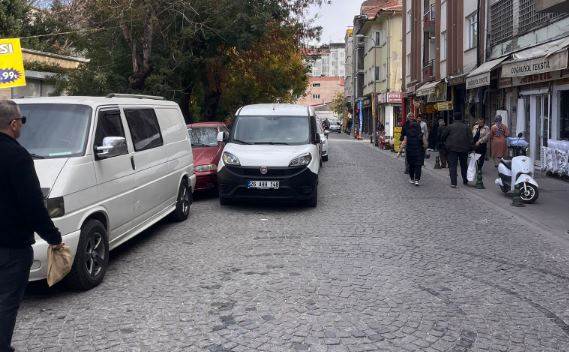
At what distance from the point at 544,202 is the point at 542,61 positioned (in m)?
3.61

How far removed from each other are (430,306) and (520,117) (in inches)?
615

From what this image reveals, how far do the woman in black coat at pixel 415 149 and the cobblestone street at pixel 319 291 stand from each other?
15.8 ft

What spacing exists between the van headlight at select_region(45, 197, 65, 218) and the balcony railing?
1187 inches

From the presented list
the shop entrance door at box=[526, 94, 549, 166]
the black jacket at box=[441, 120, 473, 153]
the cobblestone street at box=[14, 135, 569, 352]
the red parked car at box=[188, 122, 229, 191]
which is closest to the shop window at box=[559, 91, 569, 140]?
the shop entrance door at box=[526, 94, 549, 166]

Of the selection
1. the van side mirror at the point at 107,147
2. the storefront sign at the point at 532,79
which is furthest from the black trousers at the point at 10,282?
the storefront sign at the point at 532,79

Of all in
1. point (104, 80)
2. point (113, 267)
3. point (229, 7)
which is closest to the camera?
point (113, 267)

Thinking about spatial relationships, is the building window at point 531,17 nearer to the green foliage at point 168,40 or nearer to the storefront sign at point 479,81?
the storefront sign at point 479,81

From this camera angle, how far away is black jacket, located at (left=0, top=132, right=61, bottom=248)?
11.8 feet

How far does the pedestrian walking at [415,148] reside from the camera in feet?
47.9

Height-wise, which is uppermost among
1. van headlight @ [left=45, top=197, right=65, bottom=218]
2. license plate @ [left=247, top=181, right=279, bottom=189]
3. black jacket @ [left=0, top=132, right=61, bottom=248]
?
black jacket @ [left=0, top=132, right=61, bottom=248]

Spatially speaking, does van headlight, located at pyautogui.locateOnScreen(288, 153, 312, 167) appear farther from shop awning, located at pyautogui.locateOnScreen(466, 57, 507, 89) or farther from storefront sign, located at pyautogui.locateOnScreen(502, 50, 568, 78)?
shop awning, located at pyautogui.locateOnScreen(466, 57, 507, 89)

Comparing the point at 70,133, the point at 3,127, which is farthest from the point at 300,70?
the point at 3,127

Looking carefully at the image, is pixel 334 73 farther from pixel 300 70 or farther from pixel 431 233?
pixel 431 233

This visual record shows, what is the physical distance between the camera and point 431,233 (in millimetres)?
8758
